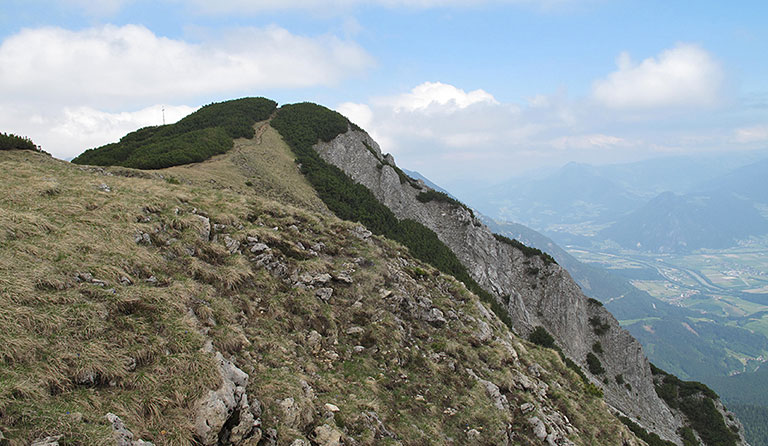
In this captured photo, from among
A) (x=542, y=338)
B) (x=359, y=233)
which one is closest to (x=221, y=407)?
(x=359, y=233)

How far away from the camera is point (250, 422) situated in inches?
300

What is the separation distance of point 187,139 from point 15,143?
20709 millimetres

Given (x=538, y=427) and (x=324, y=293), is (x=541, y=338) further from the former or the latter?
(x=324, y=293)

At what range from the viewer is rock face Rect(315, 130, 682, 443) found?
41.1 metres

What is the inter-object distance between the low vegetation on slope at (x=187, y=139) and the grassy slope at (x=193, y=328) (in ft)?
49.8

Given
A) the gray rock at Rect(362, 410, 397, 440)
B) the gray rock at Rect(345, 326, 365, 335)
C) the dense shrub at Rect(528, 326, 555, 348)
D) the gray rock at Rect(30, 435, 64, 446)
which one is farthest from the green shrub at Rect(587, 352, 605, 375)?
the gray rock at Rect(30, 435, 64, 446)

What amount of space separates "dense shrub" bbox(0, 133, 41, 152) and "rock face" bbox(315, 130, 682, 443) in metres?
37.3

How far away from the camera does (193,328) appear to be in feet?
30.6

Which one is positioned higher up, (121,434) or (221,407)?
(121,434)

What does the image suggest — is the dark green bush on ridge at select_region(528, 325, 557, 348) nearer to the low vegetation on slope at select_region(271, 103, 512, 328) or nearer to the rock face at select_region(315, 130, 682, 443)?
the rock face at select_region(315, 130, 682, 443)

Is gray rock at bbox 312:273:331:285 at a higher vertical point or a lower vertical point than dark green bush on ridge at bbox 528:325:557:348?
higher

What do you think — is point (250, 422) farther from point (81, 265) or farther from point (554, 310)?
point (554, 310)

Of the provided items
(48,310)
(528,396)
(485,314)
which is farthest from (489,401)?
(48,310)

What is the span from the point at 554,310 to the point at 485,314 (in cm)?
3194
